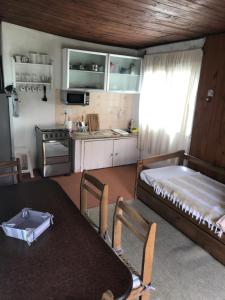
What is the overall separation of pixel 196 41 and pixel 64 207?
310 centimetres

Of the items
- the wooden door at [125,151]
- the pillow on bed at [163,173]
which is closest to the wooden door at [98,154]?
the wooden door at [125,151]

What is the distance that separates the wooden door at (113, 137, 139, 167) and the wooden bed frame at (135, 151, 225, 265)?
1242 mm

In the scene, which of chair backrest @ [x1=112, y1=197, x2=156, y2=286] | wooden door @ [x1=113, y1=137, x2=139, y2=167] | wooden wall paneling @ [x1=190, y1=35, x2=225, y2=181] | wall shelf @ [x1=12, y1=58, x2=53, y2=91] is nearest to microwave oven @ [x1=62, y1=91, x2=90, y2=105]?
wall shelf @ [x1=12, y1=58, x2=53, y2=91]

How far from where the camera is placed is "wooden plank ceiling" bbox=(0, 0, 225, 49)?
2275 millimetres

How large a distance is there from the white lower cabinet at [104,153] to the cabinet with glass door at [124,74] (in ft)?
3.33

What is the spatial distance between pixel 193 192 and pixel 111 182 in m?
1.67

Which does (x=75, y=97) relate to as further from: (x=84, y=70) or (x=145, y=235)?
(x=145, y=235)

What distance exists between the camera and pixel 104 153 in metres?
4.66

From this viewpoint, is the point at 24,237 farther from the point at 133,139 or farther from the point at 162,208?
the point at 133,139

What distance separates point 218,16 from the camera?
7.97ft

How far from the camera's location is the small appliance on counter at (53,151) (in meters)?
3.98

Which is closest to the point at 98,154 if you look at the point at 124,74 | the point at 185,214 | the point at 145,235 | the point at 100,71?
the point at 100,71

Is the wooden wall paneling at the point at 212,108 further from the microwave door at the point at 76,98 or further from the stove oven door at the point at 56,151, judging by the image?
the stove oven door at the point at 56,151

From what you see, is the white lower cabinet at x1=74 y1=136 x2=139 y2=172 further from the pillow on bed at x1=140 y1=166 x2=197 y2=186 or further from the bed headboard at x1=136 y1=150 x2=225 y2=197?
the pillow on bed at x1=140 y1=166 x2=197 y2=186
